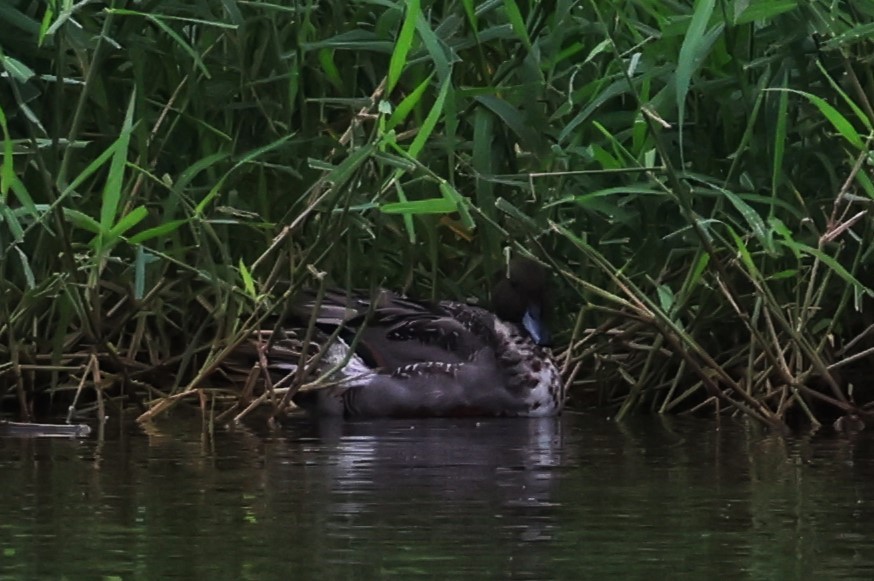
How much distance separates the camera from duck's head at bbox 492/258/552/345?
7574 millimetres

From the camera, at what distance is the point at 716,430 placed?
6430 millimetres

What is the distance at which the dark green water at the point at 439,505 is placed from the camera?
151 inches

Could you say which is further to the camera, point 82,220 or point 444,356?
point 444,356

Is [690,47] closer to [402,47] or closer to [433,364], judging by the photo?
[402,47]

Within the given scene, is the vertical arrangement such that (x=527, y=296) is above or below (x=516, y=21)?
below

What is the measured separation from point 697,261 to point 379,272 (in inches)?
56.6

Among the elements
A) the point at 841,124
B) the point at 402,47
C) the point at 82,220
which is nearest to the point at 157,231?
the point at 82,220

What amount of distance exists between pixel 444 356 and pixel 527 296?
33 cm

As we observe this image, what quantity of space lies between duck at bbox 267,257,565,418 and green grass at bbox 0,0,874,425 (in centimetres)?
24

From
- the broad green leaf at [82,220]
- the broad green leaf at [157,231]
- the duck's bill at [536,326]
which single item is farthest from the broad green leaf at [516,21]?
the duck's bill at [536,326]

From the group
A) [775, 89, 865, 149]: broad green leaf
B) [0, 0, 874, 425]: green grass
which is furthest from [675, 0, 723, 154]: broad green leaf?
[775, 89, 865, 149]: broad green leaf

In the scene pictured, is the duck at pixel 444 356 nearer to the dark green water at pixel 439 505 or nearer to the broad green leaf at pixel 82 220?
the dark green water at pixel 439 505

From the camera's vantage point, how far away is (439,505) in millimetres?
4641

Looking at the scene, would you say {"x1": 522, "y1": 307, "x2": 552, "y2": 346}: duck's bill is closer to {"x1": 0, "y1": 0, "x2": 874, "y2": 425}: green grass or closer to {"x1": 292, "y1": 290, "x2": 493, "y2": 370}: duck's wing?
{"x1": 292, "y1": 290, "x2": 493, "y2": 370}: duck's wing
